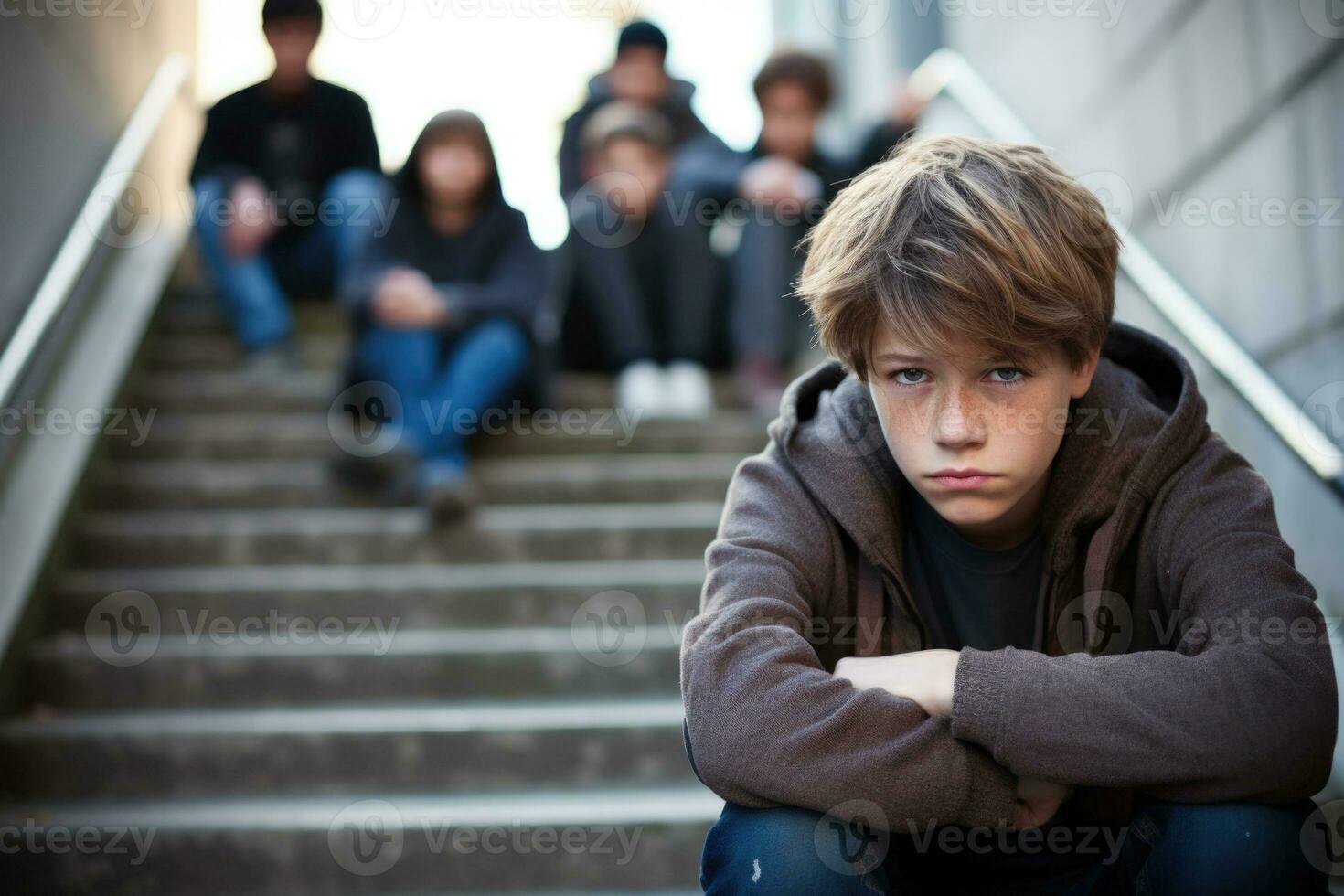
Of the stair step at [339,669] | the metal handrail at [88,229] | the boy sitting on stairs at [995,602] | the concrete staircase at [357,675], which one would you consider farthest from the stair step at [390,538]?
the boy sitting on stairs at [995,602]

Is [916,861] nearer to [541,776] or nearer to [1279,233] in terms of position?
[541,776]

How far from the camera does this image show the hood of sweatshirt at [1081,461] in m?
1.25

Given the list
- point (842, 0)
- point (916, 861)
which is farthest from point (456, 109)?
point (842, 0)

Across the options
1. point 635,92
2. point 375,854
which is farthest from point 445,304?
point 375,854

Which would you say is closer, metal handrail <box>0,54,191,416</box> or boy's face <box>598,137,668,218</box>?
metal handrail <box>0,54,191,416</box>

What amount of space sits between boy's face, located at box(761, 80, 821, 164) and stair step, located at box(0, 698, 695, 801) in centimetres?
204

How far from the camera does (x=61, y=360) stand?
290cm

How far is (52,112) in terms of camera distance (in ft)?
9.47

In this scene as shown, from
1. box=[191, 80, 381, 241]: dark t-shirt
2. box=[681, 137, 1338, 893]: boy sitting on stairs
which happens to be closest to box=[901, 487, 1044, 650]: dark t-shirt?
box=[681, 137, 1338, 893]: boy sitting on stairs

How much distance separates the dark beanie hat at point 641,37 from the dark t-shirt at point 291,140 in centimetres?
87

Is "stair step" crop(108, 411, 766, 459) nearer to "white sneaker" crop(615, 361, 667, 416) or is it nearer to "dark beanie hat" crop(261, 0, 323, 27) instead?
"white sneaker" crop(615, 361, 667, 416)

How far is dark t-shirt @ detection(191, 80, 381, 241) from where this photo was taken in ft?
11.9

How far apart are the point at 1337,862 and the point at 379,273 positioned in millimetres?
2432

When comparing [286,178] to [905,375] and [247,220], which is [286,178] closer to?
[247,220]
